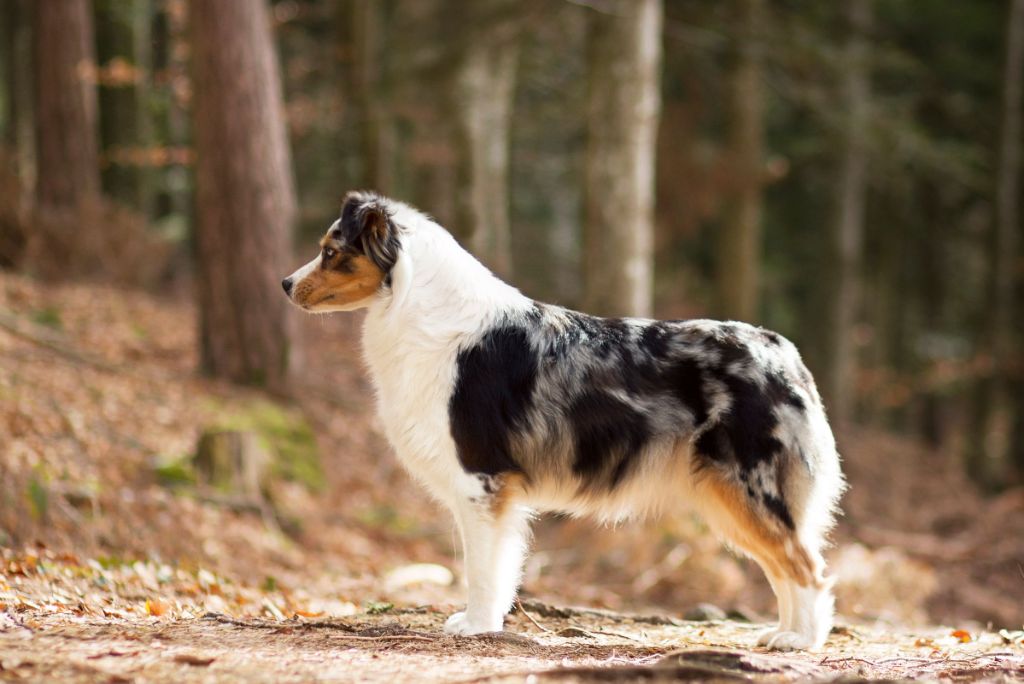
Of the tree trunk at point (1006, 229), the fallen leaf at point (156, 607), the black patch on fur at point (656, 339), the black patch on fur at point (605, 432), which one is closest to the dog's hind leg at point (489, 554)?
the black patch on fur at point (605, 432)

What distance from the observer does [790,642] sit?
16.8 ft

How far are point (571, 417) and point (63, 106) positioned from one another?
12.5 meters

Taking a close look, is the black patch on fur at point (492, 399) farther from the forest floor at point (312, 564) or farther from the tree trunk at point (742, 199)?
the tree trunk at point (742, 199)

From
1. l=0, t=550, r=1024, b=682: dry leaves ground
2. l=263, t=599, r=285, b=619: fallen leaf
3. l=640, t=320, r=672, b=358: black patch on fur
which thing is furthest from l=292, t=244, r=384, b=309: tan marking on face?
l=263, t=599, r=285, b=619: fallen leaf

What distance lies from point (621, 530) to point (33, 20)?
11880 mm

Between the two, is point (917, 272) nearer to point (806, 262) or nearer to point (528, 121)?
point (806, 262)

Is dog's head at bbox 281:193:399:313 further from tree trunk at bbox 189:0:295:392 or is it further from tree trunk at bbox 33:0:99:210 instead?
tree trunk at bbox 33:0:99:210

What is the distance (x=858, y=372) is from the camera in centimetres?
2497

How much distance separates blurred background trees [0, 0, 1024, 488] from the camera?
10.6m

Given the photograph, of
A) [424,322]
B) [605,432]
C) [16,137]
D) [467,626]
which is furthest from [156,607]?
[16,137]

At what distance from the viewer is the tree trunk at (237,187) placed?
10.4 metres

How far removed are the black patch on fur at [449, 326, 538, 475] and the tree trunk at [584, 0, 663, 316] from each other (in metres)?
5.36

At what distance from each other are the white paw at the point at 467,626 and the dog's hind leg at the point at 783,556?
1.28m

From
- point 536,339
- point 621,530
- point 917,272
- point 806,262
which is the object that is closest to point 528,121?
point 806,262
